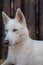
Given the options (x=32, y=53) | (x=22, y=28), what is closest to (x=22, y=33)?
(x=22, y=28)

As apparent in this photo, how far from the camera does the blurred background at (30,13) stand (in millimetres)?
4941

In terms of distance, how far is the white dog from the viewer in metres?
2.99

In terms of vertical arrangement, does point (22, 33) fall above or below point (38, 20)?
above

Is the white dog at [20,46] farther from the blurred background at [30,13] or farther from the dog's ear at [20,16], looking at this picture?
the blurred background at [30,13]

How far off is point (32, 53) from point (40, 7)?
207 cm

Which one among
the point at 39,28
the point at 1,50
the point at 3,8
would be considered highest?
the point at 3,8

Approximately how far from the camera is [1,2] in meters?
5.12

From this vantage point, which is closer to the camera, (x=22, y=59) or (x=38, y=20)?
(x=22, y=59)

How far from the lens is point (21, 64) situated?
2.98 m

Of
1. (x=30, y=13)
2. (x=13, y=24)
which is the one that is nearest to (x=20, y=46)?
(x=13, y=24)

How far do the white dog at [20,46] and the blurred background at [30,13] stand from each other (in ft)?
6.00

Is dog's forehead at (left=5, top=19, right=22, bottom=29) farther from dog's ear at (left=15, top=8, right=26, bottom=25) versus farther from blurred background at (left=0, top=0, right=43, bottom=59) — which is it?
blurred background at (left=0, top=0, right=43, bottom=59)

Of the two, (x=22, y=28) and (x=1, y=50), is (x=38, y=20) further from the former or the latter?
(x=22, y=28)

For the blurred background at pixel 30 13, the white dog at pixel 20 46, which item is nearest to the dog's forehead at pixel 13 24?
the white dog at pixel 20 46
